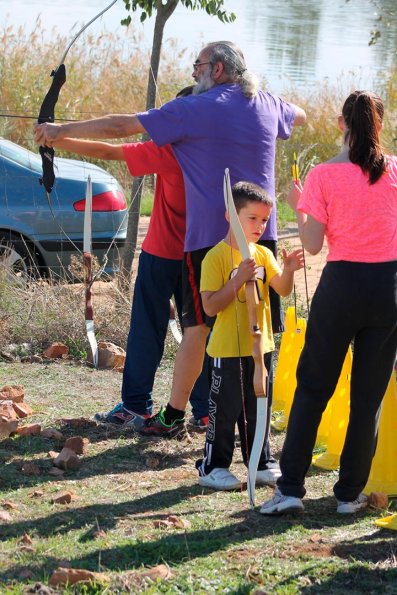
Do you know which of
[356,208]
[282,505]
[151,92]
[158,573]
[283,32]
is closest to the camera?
[158,573]

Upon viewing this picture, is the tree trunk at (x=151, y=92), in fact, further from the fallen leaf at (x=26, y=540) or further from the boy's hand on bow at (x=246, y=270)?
the fallen leaf at (x=26, y=540)

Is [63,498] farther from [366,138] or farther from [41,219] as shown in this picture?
[41,219]

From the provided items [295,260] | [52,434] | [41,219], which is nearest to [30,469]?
[52,434]

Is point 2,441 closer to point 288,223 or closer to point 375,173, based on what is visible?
point 375,173

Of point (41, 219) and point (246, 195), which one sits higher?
point (246, 195)

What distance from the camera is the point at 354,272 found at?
4309 millimetres

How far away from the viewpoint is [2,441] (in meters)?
5.54

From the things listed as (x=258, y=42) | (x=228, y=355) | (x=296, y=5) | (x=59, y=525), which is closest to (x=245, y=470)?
(x=228, y=355)

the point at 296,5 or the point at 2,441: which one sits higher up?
the point at 296,5

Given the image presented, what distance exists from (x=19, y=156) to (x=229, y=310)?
183 inches

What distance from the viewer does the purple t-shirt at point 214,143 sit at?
5035 mm

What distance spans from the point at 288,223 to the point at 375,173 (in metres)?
9.78

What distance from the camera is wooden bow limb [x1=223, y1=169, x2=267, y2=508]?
450cm

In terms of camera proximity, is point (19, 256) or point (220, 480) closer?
point (220, 480)
